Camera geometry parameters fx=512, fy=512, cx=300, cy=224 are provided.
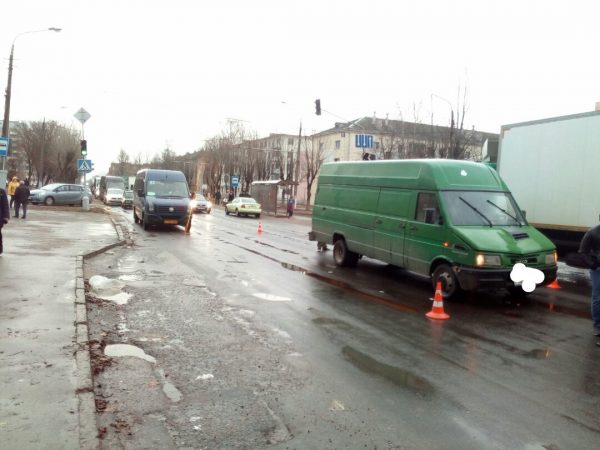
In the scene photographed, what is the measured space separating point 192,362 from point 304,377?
1.22 meters

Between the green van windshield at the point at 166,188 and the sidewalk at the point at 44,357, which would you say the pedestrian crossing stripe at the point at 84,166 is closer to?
the green van windshield at the point at 166,188

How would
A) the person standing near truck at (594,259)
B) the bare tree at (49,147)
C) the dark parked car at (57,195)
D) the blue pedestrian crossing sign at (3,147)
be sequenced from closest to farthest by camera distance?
1. the person standing near truck at (594,259)
2. the blue pedestrian crossing sign at (3,147)
3. the dark parked car at (57,195)
4. the bare tree at (49,147)

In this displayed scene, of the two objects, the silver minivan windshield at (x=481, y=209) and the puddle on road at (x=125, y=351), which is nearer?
the puddle on road at (x=125, y=351)

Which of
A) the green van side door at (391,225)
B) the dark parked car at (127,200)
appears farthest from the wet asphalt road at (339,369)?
the dark parked car at (127,200)

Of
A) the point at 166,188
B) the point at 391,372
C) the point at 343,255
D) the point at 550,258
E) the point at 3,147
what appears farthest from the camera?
the point at 166,188

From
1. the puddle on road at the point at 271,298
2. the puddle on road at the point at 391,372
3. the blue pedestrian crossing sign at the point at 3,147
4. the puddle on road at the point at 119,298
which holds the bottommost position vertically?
the puddle on road at the point at 119,298

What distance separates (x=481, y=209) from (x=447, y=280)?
1527 mm

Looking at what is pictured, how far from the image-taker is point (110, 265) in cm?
1147

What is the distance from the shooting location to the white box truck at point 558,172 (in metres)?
11.1

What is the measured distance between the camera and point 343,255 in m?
12.6

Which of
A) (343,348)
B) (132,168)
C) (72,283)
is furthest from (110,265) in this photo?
(132,168)

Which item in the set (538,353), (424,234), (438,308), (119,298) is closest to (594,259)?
(538,353)

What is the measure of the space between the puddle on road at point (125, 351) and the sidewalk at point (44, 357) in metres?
0.29

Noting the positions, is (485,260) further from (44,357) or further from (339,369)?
(44,357)
